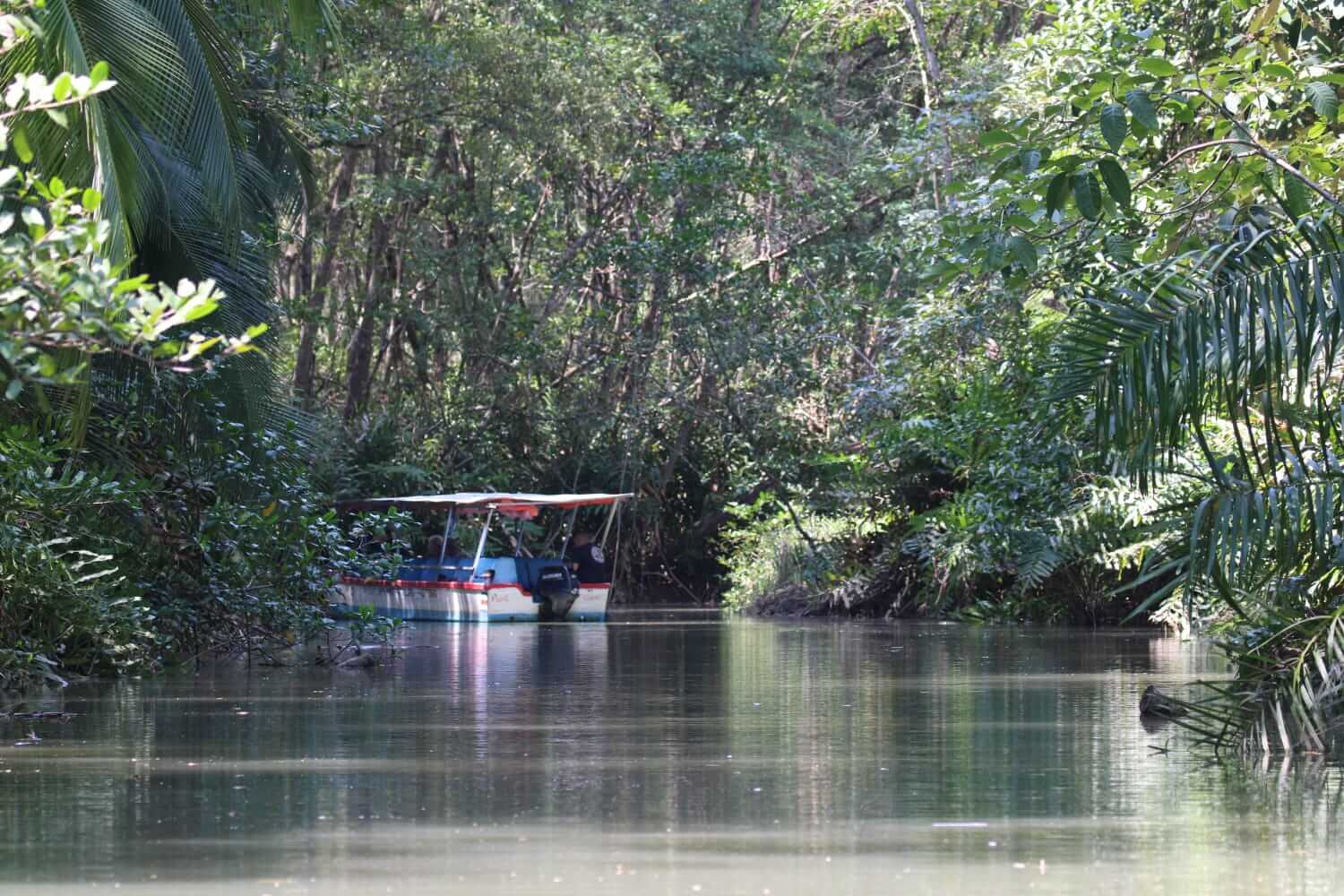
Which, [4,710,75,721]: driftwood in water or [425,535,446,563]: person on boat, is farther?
[425,535,446,563]: person on boat

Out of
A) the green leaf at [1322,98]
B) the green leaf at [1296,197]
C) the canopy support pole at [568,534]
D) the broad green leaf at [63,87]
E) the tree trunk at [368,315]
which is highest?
the tree trunk at [368,315]

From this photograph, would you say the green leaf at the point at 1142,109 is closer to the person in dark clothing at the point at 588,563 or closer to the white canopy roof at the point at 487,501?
the white canopy roof at the point at 487,501

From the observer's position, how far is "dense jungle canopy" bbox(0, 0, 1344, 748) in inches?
388

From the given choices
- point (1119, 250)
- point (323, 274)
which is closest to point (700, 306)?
point (323, 274)

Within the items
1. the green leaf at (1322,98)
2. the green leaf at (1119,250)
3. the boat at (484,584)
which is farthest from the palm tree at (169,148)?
the boat at (484,584)

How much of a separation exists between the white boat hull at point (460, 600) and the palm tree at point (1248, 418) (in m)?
18.9

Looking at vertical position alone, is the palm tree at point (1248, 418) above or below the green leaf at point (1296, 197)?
below

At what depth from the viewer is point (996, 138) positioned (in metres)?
10.7

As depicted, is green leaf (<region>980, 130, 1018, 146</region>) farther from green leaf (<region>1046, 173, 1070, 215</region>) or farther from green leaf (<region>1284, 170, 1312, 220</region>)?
green leaf (<region>1284, 170, 1312, 220</region>)

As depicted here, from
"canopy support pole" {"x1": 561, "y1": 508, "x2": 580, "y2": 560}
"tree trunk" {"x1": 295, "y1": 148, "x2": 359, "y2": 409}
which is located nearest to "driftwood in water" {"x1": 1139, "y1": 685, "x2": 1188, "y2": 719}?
"canopy support pole" {"x1": 561, "y1": 508, "x2": 580, "y2": 560}

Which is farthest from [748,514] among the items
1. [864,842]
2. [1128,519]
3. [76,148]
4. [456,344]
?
[864,842]

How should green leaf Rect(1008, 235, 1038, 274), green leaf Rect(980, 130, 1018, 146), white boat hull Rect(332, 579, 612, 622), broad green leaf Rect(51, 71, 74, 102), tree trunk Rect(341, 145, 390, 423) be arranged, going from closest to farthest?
broad green leaf Rect(51, 71, 74, 102) → green leaf Rect(980, 130, 1018, 146) → green leaf Rect(1008, 235, 1038, 274) → white boat hull Rect(332, 579, 612, 622) → tree trunk Rect(341, 145, 390, 423)

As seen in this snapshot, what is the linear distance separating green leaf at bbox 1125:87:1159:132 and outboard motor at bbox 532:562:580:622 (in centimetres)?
1967

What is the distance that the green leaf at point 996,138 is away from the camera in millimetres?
10664
